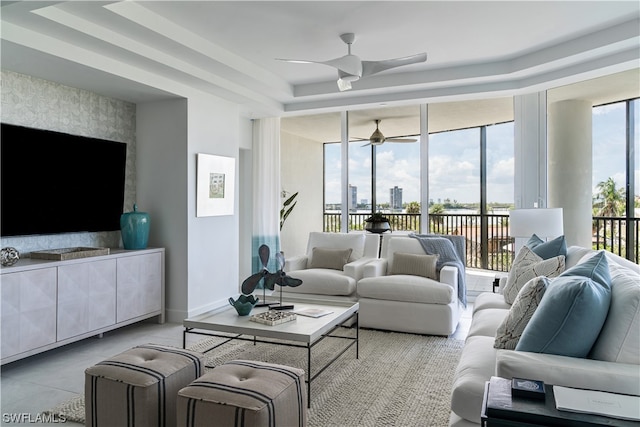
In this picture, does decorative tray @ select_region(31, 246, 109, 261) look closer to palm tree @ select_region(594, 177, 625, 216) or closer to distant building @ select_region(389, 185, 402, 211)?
distant building @ select_region(389, 185, 402, 211)

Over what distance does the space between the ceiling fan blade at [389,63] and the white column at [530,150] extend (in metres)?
2.26

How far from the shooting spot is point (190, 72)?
434 centimetres

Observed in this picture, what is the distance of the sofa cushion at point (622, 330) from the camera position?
5.65 feet

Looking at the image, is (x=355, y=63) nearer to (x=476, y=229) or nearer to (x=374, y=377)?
(x=374, y=377)

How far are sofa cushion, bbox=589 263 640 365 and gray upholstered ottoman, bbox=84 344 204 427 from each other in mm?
1962

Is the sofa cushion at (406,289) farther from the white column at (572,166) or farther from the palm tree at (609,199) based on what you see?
the palm tree at (609,199)

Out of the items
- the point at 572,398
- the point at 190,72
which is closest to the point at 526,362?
the point at 572,398

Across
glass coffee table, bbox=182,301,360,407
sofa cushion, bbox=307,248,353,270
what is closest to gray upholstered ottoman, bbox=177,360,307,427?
glass coffee table, bbox=182,301,360,407

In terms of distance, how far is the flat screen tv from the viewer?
11.8 ft

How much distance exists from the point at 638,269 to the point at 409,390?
1.55 m

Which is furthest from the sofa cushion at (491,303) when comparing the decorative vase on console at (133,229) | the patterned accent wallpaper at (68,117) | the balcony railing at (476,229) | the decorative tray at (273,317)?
the patterned accent wallpaper at (68,117)

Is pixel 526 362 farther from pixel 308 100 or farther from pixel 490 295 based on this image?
pixel 308 100

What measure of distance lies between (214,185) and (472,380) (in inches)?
154

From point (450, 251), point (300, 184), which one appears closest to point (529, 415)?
point (450, 251)
